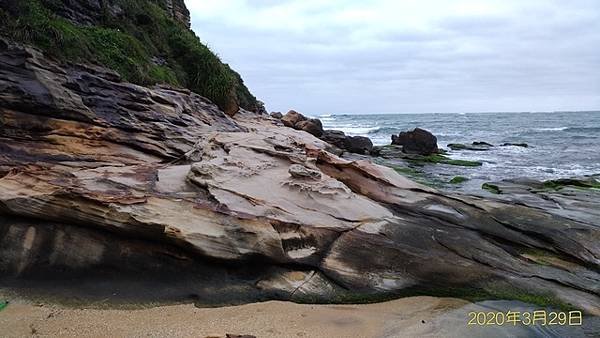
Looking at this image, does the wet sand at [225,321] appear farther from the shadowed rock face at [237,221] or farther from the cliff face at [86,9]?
the cliff face at [86,9]

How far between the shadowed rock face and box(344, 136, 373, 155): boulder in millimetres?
14450

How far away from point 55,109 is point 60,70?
115cm

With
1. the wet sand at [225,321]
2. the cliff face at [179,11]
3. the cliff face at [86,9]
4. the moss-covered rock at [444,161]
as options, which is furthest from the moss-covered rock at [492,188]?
the cliff face at [179,11]

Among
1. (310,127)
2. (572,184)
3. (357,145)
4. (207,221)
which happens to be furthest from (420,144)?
(207,221)

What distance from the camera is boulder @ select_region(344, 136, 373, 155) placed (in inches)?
852

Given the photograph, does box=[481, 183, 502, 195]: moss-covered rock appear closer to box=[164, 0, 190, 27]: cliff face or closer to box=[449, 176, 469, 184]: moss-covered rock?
box=[449, 176, 469, 184]: moss-covered rock

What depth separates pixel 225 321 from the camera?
13.3ft

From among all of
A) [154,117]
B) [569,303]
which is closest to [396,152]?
[154,117]

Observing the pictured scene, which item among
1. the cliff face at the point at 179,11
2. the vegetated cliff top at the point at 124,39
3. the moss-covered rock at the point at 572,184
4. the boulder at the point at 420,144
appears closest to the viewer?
the vegetated cliff top at the point at 124,39

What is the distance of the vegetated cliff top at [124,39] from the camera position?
7522 millimetres

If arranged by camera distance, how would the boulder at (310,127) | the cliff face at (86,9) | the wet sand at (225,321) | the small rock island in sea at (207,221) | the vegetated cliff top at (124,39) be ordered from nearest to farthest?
the wet sand at (225,321) → the small rock island in sea at (207,221) → the vegetated cliff top at (124,39) → the cliff face at (86,9) → the boulder at (310,127)

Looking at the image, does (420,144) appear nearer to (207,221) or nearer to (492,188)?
(492,188)

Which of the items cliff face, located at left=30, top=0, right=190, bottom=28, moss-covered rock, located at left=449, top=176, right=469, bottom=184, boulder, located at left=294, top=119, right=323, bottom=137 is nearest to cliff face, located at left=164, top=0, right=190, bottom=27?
boulder, located at left=294, top=119, right=323, bottom=137

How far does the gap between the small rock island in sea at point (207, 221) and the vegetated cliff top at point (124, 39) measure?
0.30 feet
